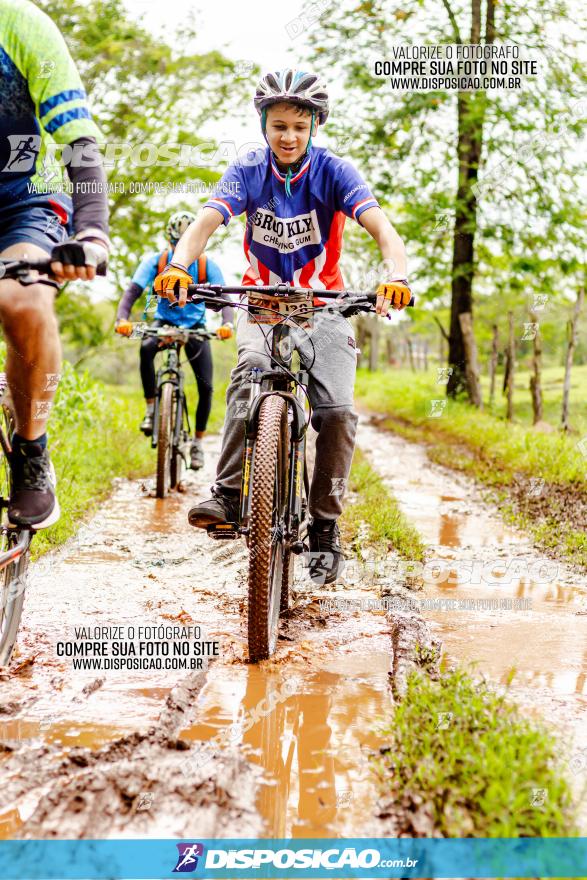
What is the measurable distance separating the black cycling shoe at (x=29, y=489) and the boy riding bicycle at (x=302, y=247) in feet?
2.94

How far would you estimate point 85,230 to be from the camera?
259cm

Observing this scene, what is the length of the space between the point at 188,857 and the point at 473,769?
30.4 inches

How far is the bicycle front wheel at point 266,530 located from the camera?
3326mm

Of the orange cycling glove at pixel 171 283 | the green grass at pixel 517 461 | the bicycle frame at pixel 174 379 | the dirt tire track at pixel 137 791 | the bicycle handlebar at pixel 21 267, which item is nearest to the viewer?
the dirt tire track at pixel 137 791

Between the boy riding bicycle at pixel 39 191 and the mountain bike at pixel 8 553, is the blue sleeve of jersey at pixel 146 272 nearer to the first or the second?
the mountain bike at pixel 8 553

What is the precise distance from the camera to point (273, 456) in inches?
136

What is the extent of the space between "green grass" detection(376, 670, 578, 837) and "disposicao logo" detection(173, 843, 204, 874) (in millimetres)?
521

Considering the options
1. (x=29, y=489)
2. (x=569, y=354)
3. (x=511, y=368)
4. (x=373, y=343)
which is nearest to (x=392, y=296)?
(x=29, y=489)

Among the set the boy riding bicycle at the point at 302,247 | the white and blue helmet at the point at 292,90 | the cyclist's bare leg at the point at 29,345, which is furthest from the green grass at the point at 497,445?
the cyclist's bare leg at the point at 29,345

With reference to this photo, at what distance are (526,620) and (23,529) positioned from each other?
2.43 metres

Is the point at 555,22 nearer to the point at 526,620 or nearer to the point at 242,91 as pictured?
the point at 242,91

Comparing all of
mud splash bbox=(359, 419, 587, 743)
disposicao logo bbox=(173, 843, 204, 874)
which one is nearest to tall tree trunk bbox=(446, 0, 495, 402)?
mud splash bbox=(359, 419, 587, 743)

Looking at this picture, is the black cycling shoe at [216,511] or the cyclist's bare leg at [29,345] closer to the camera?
the cyclist's bare leg at [29,345]

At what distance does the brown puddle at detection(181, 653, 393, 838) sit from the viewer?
7.41 ft
